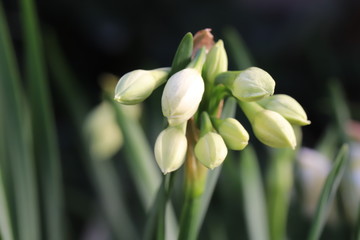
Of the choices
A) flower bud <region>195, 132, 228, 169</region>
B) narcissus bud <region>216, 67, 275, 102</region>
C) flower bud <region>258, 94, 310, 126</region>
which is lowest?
flower bud <region>195, 132, 228, 169</region>

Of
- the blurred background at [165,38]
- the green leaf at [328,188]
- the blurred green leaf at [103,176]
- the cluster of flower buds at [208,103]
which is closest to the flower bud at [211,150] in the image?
the cluster of flower buds at [208,103]

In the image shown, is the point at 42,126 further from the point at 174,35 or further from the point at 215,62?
the point at 174,35

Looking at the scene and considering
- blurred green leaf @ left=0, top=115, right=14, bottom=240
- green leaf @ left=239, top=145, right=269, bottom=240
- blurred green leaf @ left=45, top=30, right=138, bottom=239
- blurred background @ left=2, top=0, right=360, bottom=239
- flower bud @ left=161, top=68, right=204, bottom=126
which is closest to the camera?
flower bud @ left=161, top=68, right=204, bottom=126

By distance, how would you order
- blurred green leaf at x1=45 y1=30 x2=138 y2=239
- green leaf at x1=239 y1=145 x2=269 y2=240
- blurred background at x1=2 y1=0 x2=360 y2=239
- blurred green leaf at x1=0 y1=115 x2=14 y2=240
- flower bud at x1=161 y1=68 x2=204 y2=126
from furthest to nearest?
blurred background at x1=2 y1=0 x2=360 y2=239
blurred green leaf at x1=45 y1=30 x2=138 y2=239
green leaf at x1=239 y1=145 x2=269 y2=240
blurred green leaf at x1=0 y1=115 x2=14 y2=240
flower bud at x1=161 y1=68 x2=204 y2=126

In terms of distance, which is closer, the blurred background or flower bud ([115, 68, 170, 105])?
flower bud ([115, 68, 170, 105])

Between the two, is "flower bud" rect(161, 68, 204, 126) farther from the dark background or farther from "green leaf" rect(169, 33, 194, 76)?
the dark background

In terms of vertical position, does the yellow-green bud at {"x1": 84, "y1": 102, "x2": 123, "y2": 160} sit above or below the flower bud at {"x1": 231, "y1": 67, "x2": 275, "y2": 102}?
below

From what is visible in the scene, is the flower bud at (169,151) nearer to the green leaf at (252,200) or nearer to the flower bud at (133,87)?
the flower bud at (133,87)

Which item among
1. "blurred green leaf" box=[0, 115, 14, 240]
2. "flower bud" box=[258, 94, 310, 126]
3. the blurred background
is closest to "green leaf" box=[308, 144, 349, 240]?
"flower bud" box=[258, 94, 310, 126]
